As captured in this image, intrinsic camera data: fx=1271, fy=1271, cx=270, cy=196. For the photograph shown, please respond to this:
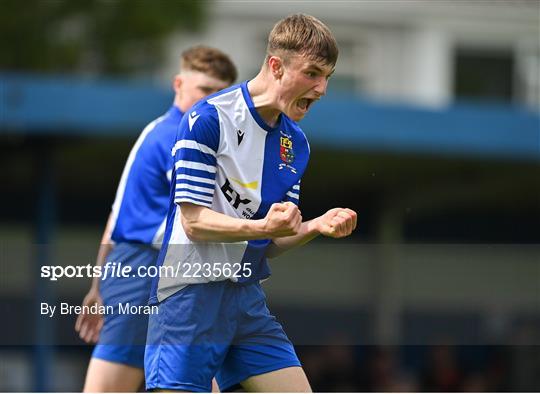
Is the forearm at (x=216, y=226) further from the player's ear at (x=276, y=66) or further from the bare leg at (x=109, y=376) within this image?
the bare leg at (x=109, y=376)

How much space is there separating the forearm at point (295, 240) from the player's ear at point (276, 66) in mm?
570

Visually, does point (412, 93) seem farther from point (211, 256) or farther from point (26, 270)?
point (211, 256)

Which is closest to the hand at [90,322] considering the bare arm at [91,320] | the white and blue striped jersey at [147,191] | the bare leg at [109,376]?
the bare arm at [91,320]

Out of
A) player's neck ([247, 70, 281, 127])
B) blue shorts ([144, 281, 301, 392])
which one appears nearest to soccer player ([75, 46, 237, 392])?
blue shorts ([144, 281, 301, 392])

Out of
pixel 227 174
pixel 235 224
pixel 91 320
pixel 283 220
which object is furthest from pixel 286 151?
pixel 91 320

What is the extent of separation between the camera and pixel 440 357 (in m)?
13.8

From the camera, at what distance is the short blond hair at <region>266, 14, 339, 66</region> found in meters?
4.75

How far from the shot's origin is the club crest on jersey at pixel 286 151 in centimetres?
498

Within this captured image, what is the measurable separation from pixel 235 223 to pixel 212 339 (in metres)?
0.54

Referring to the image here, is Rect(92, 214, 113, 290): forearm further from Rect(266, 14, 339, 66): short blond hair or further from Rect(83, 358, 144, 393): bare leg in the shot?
Rect(266, 14, 339, 66): short blond hair

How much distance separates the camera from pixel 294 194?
16.6ft

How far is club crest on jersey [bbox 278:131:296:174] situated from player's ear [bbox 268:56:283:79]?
0.28 m

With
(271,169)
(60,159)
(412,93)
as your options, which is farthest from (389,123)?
(412,93)

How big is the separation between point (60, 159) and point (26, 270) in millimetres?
9585
